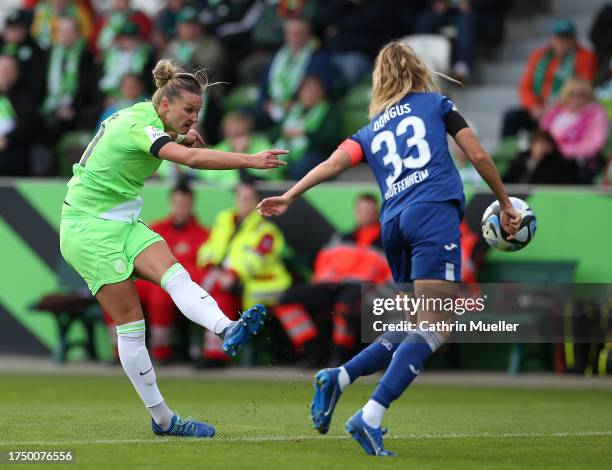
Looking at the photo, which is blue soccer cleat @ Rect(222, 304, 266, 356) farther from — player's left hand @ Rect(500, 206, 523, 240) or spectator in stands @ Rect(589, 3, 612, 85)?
spectator in stands @ Rect(589, 3, 612, 85)

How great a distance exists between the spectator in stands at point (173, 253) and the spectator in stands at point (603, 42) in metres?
4.96

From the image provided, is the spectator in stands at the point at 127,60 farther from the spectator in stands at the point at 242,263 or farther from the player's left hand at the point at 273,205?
the player's left hand at the point at 273,205

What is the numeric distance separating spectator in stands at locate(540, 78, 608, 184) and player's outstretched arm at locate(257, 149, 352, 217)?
6719mm

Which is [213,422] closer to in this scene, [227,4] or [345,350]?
[345,350]

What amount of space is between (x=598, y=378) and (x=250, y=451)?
6.21 meters

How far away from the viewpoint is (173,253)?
42.3 feet

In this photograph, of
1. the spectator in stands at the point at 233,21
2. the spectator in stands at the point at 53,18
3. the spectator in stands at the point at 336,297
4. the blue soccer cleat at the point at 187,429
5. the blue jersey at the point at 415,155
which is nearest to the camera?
the blue jersey at the point at 415,155

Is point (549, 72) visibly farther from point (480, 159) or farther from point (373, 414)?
point (373, 414)

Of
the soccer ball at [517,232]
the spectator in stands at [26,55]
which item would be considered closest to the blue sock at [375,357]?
the soccer ball at [517,232]

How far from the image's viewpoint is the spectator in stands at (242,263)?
41.9ft

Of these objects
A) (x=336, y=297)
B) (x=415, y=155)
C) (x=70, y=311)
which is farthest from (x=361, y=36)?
(x=415, y=155)

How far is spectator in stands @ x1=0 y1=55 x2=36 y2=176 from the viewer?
50.3 ft

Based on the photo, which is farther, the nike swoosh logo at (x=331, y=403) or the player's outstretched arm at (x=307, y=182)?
the player's outstretched arm at (x=307, y=182)

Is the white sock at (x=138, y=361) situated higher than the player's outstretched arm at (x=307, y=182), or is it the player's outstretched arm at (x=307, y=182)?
the player's outstretched arm at (x=307, y=182)
